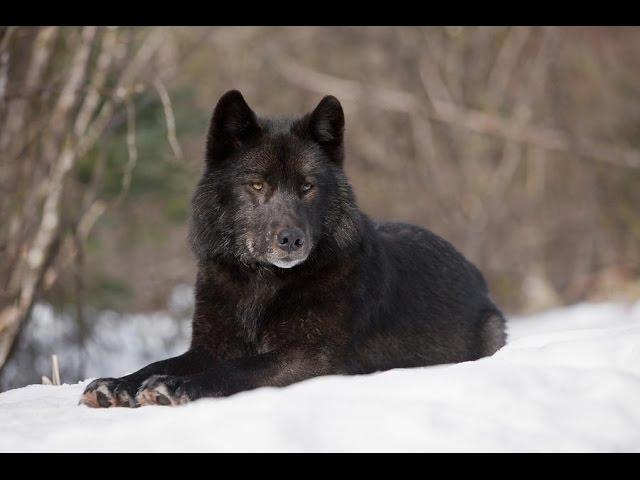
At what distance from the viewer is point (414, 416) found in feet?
9.89

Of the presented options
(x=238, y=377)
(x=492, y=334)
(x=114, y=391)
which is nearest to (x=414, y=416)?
(x=238, y=377)

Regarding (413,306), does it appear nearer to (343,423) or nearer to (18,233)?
(343,423)

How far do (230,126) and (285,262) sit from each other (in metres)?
0.81

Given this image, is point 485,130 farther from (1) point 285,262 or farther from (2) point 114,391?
(2) point 114,391

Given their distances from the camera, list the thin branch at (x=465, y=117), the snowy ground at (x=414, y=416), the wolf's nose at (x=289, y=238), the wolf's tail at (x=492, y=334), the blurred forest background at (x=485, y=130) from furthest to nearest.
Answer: the thin branch at (x=465, y=117) < the blurred forest background at (x=485, y=130) < the wolf's tail at (x=492, y=334) < the wolf's nose at (x=289, y=238) < the snowy ground at (x=414, y=416)

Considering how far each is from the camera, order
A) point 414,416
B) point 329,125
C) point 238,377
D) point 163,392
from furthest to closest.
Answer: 1. point 329,125
2. point 238,377
3. point 163,392
4. point 414,416

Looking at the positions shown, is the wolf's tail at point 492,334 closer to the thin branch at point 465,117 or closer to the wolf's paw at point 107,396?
the wolf's paw at point 107,396

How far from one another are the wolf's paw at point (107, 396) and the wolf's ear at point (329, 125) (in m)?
1.74

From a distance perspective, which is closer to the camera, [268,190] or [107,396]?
[107,396]

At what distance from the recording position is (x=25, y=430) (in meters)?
3.30

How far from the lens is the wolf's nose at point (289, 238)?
4.46 meters

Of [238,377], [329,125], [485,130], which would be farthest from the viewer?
[485,130]

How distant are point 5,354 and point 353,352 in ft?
12.6

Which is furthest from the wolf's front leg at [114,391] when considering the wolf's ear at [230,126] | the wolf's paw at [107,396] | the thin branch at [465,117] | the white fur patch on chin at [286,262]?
the thin branch at [465,117]
